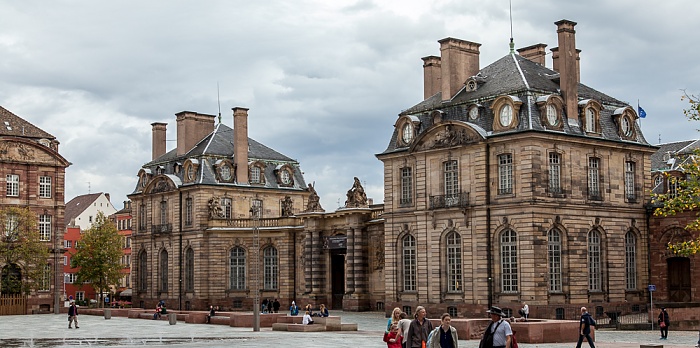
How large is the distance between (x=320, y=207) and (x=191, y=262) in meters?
10.9

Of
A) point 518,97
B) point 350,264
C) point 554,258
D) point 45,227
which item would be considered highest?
point 518,97

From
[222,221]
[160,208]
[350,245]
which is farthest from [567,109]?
[160,208]

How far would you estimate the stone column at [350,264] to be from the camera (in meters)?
65.8

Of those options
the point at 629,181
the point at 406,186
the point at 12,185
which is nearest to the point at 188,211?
the point at 12,185

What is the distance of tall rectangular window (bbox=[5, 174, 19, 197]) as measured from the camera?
71.8 meters

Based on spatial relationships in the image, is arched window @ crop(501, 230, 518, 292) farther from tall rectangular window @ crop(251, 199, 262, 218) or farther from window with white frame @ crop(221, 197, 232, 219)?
tall rectangular window @ crop(251, 199, 262, 218)

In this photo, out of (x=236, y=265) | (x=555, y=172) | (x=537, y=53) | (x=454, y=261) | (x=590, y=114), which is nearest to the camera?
(x=555, y=172)

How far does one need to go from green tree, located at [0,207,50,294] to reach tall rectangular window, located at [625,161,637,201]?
38448mm

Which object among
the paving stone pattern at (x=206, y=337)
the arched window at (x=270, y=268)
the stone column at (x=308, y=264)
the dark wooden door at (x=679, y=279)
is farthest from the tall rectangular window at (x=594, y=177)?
the arched window at (x=270, y=268)

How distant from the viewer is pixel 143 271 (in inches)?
3155

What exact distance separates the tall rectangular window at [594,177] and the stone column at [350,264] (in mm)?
18047

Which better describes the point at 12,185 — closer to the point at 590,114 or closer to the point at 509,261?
the point at 509,261

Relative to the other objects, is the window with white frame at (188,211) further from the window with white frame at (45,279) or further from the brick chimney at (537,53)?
the brick chimney at (537,53)

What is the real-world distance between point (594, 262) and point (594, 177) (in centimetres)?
429
